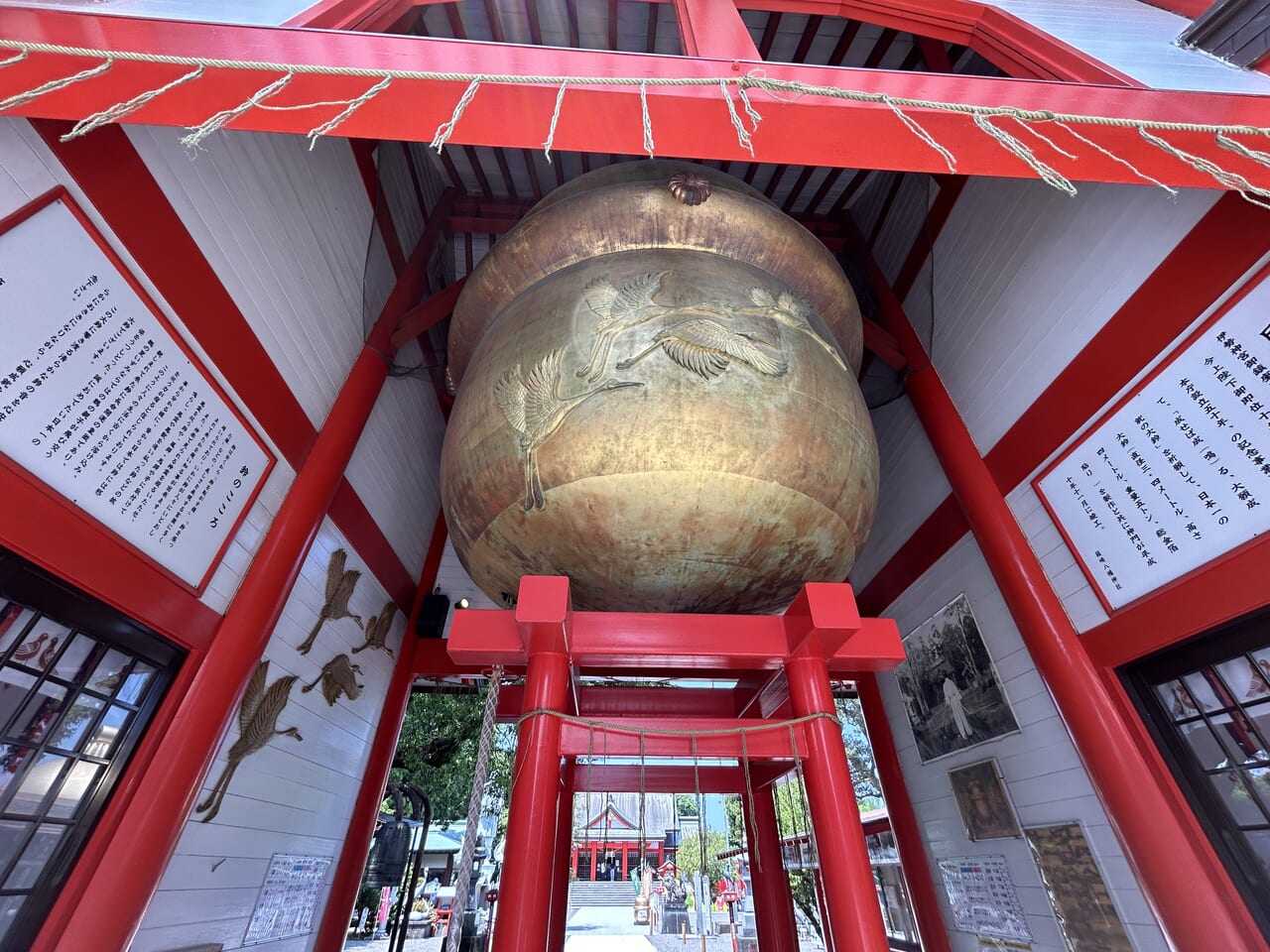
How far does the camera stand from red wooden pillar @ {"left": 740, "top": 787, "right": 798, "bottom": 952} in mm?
3621

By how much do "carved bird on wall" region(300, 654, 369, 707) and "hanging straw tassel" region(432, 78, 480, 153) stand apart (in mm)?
3099

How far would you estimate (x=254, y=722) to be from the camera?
112 inches

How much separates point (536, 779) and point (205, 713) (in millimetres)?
1477

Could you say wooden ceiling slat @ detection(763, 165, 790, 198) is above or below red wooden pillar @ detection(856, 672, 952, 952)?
above

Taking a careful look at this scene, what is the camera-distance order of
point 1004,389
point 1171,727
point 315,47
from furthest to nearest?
1. point 1004,389
2. point 1171,727
3. point 315,47

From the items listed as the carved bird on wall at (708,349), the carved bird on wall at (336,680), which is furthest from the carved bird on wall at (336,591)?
the carved bird on wall at (708,349)

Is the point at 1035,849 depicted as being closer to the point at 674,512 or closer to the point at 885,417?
the point at 674,512

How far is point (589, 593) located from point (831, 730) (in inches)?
41.8

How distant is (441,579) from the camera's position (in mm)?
5199

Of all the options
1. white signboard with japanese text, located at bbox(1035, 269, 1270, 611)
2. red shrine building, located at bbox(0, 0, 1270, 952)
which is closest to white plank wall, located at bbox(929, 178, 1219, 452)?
red shrine building, located at bbox(0, 0, 1270, 952)

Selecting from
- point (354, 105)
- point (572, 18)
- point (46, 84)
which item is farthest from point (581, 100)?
point (572, 18)

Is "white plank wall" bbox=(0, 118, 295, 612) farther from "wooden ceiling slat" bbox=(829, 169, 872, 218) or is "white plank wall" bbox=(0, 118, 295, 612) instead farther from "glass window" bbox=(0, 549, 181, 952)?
"wooden ceiling slat" bbox=(829, 169, 872, 218)

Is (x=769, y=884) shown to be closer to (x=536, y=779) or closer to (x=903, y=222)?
(x=536, y=779)

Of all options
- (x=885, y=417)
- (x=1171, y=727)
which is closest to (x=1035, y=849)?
(x=1171, y=727)
